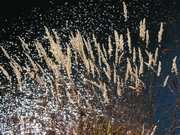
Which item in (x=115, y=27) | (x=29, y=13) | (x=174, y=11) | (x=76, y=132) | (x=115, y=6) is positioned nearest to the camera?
(x=76, y=132)

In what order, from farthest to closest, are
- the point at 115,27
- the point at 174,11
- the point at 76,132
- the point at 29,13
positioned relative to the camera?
the point at 29,13 → the point at 174,11 → the point at 115,27 → the point at 76,132

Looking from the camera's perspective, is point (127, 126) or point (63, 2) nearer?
point (127, 126)

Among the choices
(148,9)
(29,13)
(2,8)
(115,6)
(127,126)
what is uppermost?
(2,8)

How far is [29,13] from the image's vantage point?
22609 millimetres

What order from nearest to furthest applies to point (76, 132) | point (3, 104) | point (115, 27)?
point (76, 132)
point (3, 104)
point (115, 27)

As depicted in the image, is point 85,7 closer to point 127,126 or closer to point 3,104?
point 3,104

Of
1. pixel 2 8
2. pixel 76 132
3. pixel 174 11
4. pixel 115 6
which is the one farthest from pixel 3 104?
pixel 2 8

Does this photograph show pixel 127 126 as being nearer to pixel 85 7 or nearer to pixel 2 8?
pixel 85 7

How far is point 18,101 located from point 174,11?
10.5m

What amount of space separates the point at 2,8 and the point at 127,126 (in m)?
22.6

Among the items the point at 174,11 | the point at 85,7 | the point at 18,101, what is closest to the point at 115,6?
the point at 85,7

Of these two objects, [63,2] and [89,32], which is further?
[63,2]

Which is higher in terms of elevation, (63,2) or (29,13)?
(63,2)

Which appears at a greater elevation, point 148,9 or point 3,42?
point 148,9
